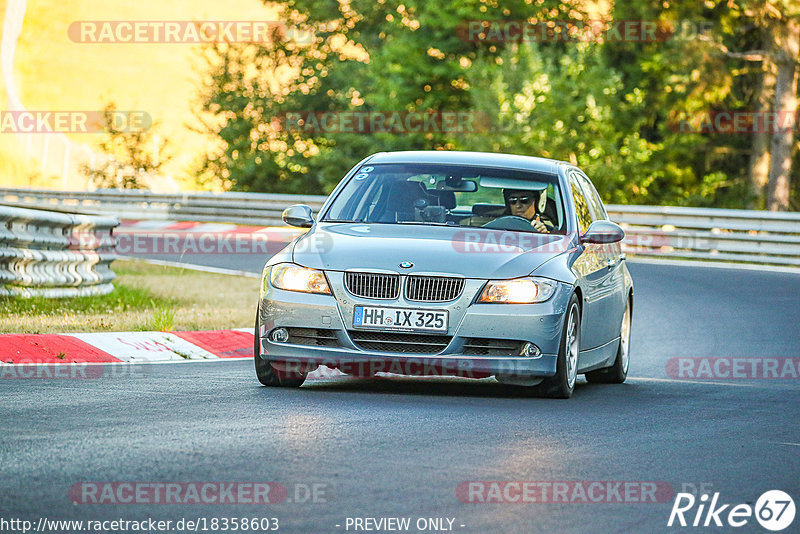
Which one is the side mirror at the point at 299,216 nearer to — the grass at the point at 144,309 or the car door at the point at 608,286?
the car door at the point at 608,286

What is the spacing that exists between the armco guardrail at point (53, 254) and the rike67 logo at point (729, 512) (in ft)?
29.5

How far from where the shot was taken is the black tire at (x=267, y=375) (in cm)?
988

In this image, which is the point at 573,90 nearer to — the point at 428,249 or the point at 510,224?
the point at 510,224

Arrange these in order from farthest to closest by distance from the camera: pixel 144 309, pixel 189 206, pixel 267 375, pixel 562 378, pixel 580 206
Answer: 1. pixel 189 206
2. pixel 144 309
3. pixel 580 206
4. pixel 267 375
5. pixel 562 378

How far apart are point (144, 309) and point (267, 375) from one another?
6081 mm

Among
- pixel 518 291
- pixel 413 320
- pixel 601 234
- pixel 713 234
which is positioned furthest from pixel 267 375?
pixel 713 234

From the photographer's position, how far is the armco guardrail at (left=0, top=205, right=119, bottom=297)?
554 inches

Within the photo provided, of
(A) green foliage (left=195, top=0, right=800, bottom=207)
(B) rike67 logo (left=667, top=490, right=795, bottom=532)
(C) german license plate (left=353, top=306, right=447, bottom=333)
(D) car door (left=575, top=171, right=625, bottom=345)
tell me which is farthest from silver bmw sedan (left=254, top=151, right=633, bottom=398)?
(A) green foliage (left=195, top=0, right=800, bottom=207)

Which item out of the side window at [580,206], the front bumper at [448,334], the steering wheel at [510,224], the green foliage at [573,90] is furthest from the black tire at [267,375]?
the green foliage at [573,90]

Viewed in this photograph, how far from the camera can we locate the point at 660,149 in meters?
41.7

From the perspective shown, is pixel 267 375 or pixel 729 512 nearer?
pixel 729 512

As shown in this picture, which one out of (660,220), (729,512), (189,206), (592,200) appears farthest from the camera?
(189,206)

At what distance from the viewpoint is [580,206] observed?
37.6 feet

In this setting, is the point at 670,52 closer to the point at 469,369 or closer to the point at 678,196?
the point at 678,196
